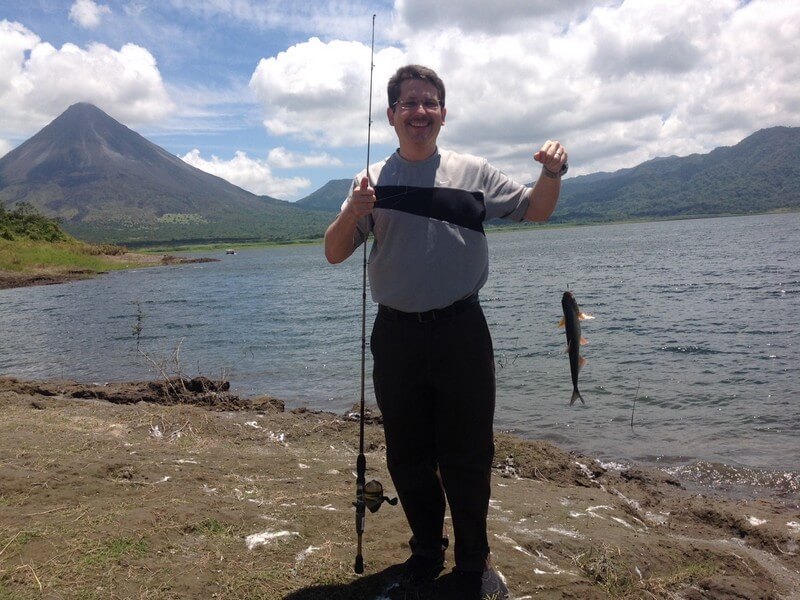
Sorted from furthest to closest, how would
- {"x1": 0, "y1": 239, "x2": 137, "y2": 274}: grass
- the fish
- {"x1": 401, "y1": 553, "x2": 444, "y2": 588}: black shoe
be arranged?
{"x1": 0, "y1": 239, "x2": 137, "y2": 274}: grass < the fish < {"x1": 401, "y1": 553, "x2": 444, "y2": 588}: black shoe

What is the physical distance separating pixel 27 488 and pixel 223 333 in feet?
62.9

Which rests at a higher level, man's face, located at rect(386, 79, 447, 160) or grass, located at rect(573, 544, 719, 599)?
man's face, located at rect(386, 79, 447, 160)

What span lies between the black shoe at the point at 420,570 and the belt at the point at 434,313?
63.6 inches

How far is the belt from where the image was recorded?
3713 mm

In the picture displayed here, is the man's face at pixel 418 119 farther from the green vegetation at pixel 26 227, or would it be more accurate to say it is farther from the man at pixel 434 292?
the green vegetation at pixel 26 227

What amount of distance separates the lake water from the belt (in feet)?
21.3

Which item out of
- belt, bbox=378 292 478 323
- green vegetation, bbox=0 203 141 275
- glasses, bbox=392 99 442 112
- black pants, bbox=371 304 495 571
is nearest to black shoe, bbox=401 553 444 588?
black pants, bbox=371 304 495 571

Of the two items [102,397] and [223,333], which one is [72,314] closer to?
[223,333]

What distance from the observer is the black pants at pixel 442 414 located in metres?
3.73

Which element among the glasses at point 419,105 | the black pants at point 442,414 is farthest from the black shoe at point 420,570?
the glasses at point 419,105

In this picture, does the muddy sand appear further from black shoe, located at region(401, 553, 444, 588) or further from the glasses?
the glasses

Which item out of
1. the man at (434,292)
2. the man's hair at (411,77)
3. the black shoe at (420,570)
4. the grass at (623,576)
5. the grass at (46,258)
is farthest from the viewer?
the grass at (46,258)

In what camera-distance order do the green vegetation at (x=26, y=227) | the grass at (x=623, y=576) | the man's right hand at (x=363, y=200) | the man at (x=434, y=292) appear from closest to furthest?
the man's right hand at (x=363, y=200) < the man at (x=434, y=292) < the grass at (x=623, y=576) < the green vegetation at (x=26, y=227)

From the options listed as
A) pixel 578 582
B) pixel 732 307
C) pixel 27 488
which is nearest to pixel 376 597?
pixel 578 582
